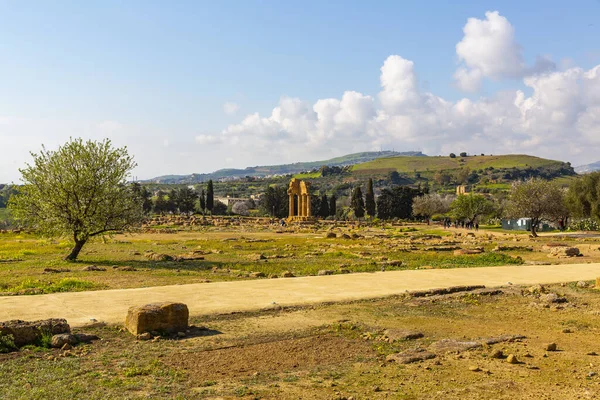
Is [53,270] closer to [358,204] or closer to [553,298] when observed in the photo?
[553,298]

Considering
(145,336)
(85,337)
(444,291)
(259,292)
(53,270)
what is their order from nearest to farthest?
(85,337) → (145,336) → (259,292) → (444,291) → (53,270)

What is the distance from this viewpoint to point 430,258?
3284cm

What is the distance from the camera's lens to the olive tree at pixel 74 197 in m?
31.0

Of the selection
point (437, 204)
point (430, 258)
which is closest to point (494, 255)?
point (430, 258)

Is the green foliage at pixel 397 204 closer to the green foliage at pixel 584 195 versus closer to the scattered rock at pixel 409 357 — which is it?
the green foliage at pixel 584 195

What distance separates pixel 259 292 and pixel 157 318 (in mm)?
6000

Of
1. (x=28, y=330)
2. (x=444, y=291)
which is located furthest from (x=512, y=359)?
(x=28, y=330)

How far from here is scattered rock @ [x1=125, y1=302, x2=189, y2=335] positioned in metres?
12.6

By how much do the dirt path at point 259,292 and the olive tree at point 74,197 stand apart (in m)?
14.4

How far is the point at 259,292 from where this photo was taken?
18359mm

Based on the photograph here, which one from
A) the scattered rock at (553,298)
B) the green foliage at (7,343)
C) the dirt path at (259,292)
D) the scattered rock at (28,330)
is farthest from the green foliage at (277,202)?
the green foliage at (7,343)

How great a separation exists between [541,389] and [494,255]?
81.1 ft

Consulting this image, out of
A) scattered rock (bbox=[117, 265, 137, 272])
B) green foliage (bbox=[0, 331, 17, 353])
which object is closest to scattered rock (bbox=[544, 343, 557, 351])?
green foliage (bbox=[0, 331, 17, 353])

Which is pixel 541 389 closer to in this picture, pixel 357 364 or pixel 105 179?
pixel 357 364
